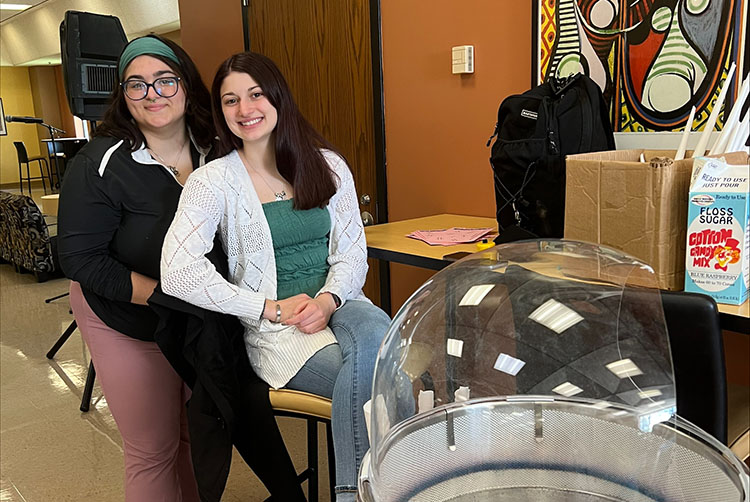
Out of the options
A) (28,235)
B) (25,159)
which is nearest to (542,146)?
(28,235)

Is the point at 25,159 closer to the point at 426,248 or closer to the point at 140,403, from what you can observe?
the point at 140,403

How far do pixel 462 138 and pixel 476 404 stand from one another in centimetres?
205

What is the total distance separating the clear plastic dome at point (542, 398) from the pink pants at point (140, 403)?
48.0 inches

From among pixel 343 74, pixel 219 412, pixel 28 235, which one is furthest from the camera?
pixel 28 235

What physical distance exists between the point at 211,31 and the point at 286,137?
9.16 feet

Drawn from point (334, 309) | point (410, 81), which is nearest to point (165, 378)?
point (334, 309)

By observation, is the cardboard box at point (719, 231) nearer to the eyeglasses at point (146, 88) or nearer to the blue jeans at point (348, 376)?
the blue jeans at point (348, 376)

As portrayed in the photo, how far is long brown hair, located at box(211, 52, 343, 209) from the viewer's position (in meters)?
1.76

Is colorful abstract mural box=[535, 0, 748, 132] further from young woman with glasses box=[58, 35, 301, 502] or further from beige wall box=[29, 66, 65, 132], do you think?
beige wall box=[29, 66, 65, 132]

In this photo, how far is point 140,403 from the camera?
72.7 inches

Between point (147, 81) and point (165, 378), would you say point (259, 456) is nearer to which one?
point (165, 378)

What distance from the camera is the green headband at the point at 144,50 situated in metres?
1.82

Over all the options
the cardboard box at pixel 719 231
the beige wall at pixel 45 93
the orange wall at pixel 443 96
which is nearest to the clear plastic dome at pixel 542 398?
the cardboard box at pixel 719 231

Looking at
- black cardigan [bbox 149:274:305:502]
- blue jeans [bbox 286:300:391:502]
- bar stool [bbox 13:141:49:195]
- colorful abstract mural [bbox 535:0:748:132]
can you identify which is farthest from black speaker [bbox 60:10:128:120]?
bar stool [bbox 13:141:49:195]
